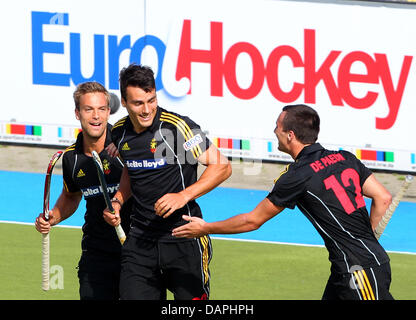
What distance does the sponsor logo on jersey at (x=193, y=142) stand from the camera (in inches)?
355

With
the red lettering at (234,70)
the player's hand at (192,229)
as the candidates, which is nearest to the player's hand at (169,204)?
the player's hand at (192,229)

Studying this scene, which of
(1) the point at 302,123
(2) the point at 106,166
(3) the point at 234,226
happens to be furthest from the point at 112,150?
(1) the point at 302,123

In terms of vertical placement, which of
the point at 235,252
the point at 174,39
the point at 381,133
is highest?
the point at 174,39

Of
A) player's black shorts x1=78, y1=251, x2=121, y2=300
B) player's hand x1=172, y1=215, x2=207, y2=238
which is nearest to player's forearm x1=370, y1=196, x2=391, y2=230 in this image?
player's hand x1=172, y1=215, x2=207, y2=238

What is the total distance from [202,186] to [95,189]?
1.22m

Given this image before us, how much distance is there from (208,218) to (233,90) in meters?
2.31

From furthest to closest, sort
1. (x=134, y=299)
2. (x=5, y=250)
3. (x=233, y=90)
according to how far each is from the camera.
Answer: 1. (x=233, y=90)
2. (x=5, y=250)
3. (x=134, y=299)

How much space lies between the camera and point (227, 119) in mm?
16703

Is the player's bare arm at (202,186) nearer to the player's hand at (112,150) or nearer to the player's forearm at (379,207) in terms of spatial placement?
the player's hand at (112,150)

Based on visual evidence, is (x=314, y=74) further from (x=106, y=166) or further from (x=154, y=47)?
(x=106, y=166)
